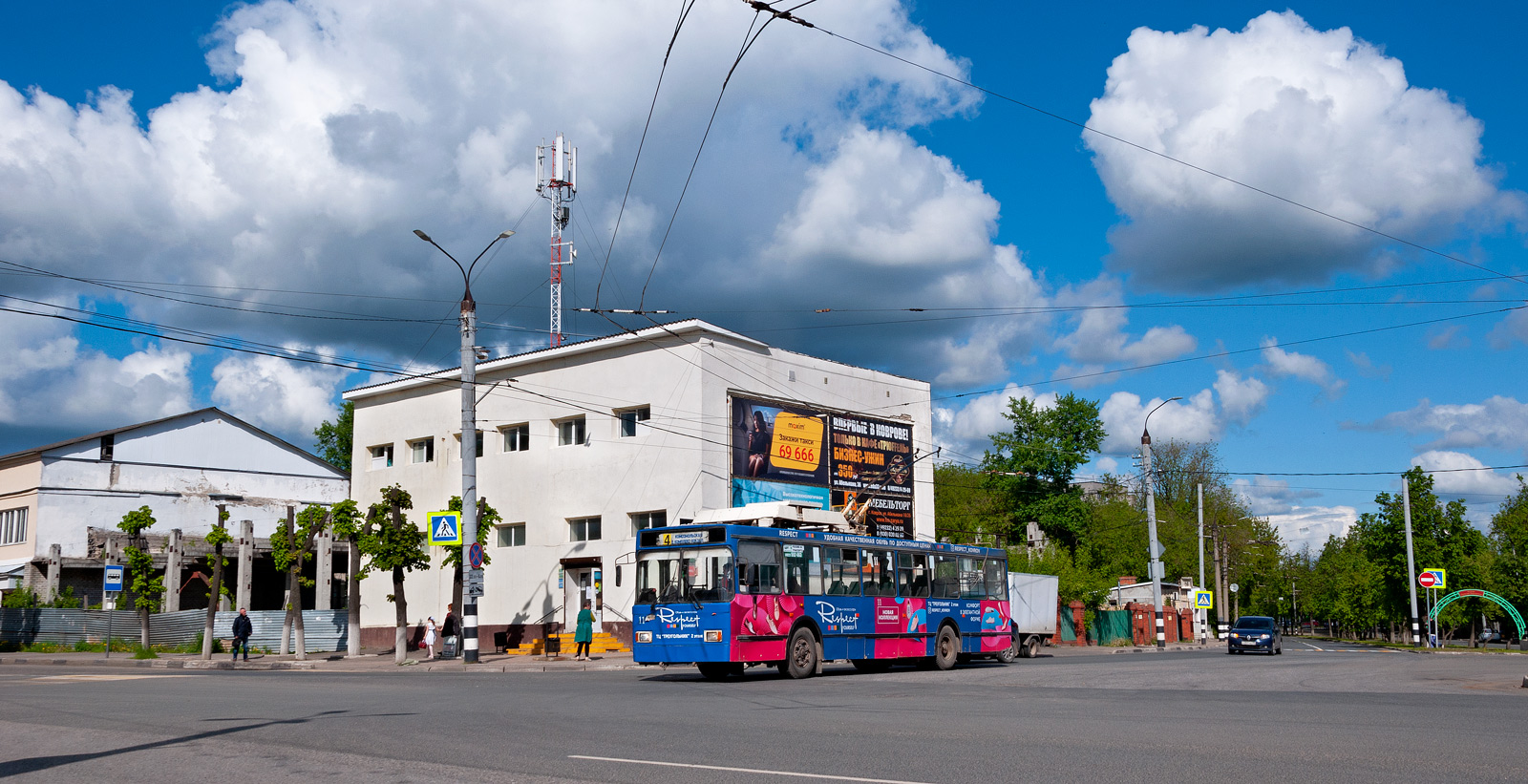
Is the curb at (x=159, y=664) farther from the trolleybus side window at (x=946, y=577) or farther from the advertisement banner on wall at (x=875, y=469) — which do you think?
the advertisement banner on wall at (x=875, y=469)

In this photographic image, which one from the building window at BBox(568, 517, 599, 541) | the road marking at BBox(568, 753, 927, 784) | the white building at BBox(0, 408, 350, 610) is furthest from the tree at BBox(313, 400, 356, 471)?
the road marking at BBox(568, 753, 927, 784)

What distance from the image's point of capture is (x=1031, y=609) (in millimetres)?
35562

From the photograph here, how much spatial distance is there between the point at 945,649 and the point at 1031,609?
1121 centimetres

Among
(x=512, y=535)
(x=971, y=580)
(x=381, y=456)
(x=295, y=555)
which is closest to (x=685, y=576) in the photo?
(x=971, y=580)

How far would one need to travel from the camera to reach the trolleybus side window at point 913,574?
24.2m

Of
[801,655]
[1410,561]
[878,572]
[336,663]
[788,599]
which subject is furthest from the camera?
[1410,561]

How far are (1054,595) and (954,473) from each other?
59.0m

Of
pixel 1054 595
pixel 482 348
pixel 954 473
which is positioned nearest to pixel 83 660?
pixel 482 348

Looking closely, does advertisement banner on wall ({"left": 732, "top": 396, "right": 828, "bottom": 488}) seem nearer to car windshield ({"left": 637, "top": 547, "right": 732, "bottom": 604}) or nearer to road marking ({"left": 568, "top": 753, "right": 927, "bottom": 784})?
car windshield ({"left": 637, "top": 547, "right": 732, "bottom": 604})

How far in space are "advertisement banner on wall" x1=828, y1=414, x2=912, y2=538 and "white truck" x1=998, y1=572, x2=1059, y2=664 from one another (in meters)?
5.91

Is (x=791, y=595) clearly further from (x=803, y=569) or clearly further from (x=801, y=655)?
(x=801, y=655)

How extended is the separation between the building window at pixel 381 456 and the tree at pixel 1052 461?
3318 cm

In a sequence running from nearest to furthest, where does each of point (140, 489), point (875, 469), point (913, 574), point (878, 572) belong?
point (878, 572), point (913, 574), point (875, 469), point (140, 489)

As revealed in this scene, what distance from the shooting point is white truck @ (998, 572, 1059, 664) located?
112 ft
